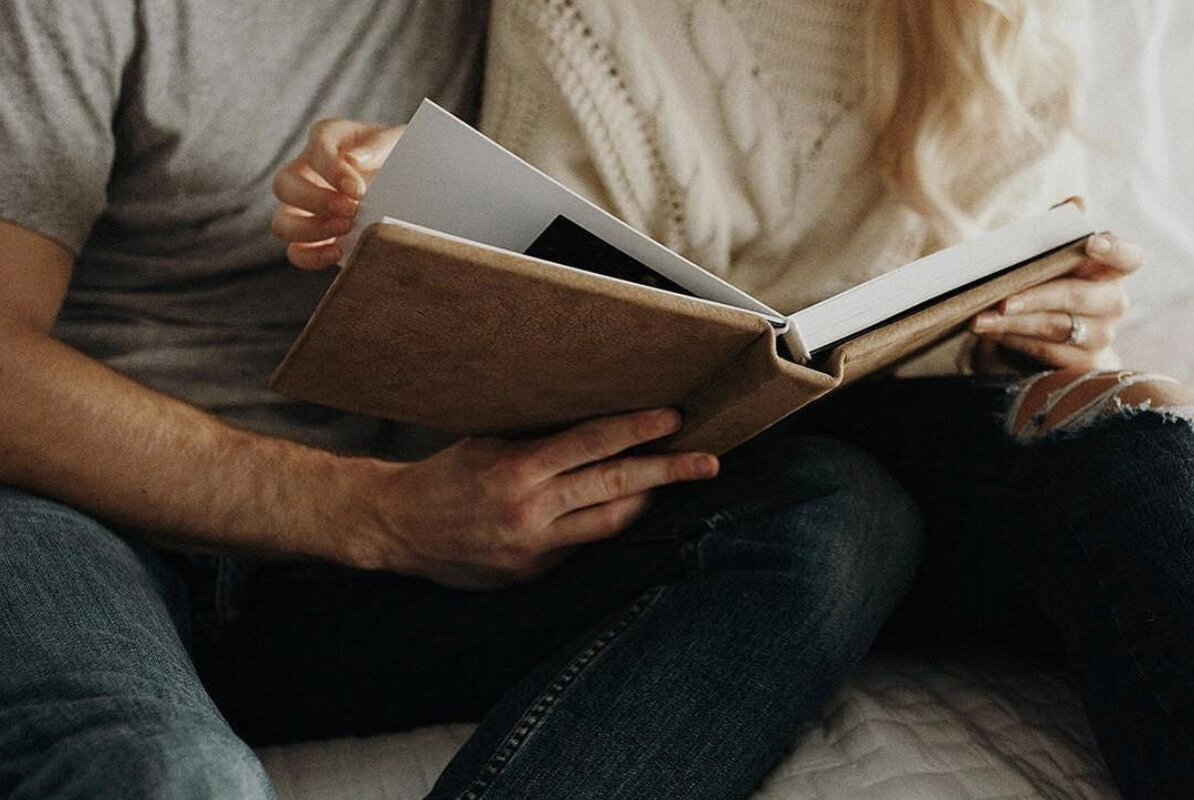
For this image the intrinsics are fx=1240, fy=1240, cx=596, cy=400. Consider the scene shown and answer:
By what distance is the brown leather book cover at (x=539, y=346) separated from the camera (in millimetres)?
662

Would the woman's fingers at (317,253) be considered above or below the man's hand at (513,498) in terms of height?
above

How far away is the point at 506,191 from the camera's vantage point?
0.75 m

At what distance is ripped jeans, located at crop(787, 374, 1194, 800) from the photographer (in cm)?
79

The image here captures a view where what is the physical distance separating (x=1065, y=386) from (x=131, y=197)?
76 centimetres

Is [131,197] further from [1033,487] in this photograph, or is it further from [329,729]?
[1033,487]

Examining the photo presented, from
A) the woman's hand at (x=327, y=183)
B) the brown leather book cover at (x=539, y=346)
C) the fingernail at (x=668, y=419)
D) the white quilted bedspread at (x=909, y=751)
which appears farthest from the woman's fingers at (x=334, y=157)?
the white quilted bedspread at (x=909, y=751)

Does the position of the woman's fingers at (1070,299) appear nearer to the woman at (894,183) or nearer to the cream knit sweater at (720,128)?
the woman at (894,183)

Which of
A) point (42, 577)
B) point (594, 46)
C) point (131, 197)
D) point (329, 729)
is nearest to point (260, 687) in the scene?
point (329, 729)

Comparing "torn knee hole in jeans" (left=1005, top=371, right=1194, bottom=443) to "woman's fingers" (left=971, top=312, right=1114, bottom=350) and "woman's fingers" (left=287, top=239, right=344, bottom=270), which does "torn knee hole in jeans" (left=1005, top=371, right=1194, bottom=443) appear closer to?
"woman's fingers" (left=971, top=312, right=1114, bottom=350)

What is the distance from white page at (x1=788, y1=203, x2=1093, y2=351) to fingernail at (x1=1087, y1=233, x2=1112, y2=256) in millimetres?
17

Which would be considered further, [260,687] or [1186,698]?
[260,687]

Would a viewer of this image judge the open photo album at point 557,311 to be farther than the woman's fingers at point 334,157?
No

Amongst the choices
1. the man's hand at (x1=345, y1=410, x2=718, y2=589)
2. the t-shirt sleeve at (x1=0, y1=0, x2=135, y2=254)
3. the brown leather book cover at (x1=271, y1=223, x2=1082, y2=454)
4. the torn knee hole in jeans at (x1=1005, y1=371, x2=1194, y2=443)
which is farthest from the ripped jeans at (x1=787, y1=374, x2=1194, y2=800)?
the t-shirt sleeve at (x1=0, y1=0, x2=135, y2=254)

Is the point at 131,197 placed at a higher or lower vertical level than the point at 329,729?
higher
